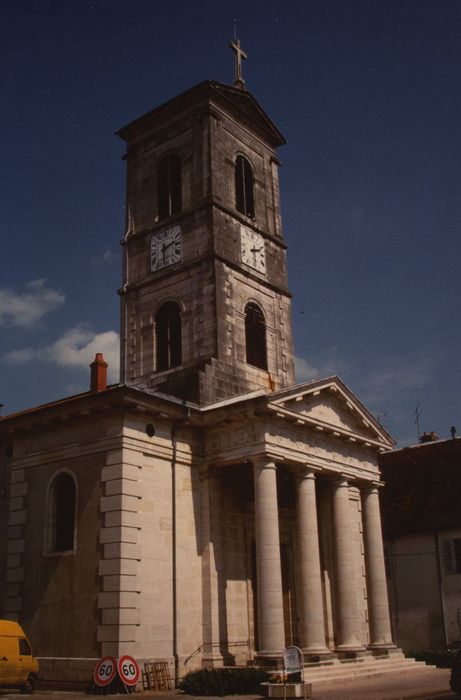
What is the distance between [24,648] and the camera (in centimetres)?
2070

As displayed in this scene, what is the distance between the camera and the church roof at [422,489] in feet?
119

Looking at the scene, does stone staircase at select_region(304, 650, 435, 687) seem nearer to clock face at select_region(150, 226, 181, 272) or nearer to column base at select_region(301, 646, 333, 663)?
column base at select_region(301, 646, 333, 663)

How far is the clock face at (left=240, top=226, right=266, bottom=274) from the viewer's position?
31.6 meters

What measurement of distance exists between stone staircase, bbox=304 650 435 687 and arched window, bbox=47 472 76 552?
8.00 m

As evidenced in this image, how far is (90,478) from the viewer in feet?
75.6

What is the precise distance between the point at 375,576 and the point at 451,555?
8795 millimetres

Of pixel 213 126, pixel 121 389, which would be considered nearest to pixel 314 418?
pixel 121 389

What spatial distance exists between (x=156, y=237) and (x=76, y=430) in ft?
35.7

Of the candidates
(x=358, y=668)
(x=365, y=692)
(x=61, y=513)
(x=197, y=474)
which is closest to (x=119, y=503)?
(x=61, y=513)

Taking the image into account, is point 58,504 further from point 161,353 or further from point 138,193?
point 138,193

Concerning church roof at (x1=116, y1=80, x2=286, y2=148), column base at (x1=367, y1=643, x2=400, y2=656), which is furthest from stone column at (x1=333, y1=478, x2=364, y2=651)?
church roof at (x1=116, y1=80, x2=286, y2=148)

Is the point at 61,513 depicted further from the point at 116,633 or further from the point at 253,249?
the point at 253,249

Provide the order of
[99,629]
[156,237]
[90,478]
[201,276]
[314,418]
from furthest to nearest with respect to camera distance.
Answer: [156,237]
[201,276]
[314,418]
[90,478]
[99,629]

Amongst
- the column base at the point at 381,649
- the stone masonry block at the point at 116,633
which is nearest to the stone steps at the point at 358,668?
the column base at the point at 381,649
